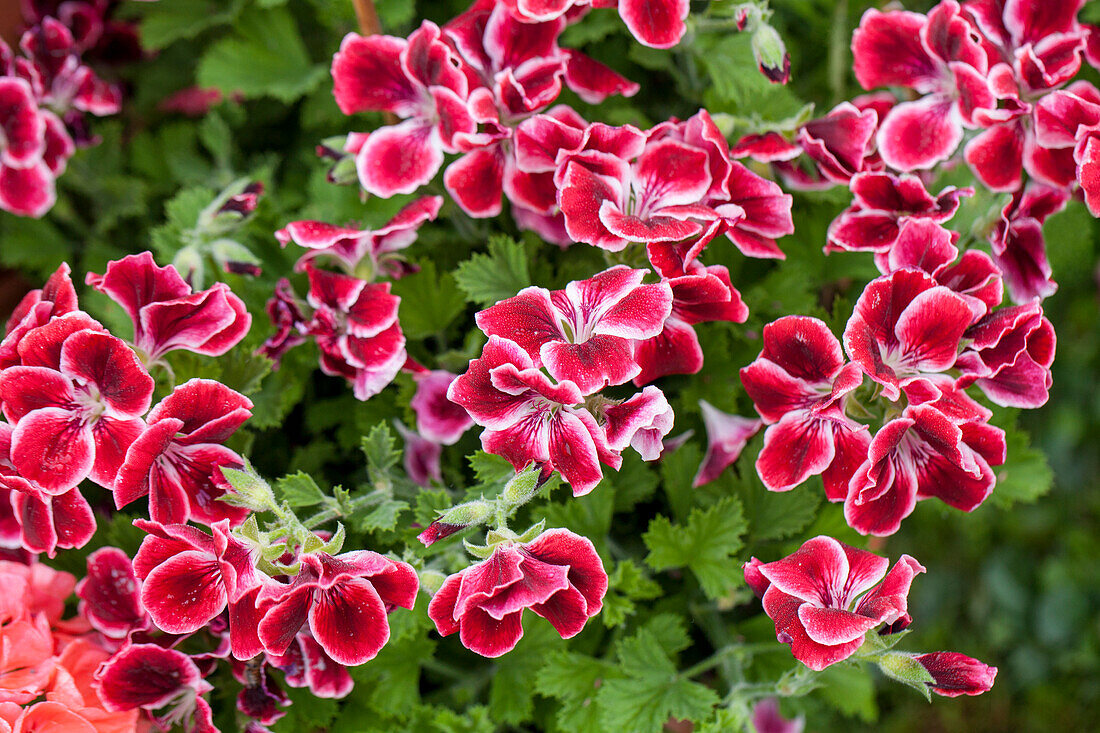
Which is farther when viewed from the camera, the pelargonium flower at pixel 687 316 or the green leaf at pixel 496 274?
the green leaf at pixel 496 274

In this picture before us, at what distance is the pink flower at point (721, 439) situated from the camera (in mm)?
896

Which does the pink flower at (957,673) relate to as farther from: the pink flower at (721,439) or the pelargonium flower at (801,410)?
the pink flower at (721,439)

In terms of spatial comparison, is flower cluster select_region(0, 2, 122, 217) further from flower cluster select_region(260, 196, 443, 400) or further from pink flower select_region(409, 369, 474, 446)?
pink flower select_region(409, 369, 474, 446)

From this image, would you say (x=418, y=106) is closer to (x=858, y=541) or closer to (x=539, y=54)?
(x=539, y=54)

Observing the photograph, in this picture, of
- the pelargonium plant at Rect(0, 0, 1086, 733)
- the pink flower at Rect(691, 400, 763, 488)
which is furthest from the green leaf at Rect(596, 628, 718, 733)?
the pink flower at Rect(691, 400, 763, 488)

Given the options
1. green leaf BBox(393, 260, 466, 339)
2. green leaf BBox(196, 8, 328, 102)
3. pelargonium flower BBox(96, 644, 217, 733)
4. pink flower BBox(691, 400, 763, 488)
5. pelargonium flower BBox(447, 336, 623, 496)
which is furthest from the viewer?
green leaf BBox(196, 8, 328, 102)

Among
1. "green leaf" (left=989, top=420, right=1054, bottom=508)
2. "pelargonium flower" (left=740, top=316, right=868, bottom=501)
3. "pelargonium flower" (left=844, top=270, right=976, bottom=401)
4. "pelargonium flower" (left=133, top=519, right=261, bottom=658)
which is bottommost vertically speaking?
"green leaf" (left=989, top=420, right=1054, bottom=508)

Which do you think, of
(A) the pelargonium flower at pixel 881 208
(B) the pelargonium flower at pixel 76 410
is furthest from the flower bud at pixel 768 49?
(B) the pelargonium flower at pixel 76 410

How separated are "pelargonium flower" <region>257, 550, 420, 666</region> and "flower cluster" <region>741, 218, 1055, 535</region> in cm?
31

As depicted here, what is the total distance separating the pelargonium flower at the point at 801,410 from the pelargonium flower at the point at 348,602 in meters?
0.31

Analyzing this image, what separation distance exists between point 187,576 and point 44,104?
2.40ft

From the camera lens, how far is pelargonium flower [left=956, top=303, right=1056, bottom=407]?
29.7 inches

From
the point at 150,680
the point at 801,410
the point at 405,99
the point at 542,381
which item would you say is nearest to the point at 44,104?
the point at 405,99

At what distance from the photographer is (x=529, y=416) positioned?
0.73 m
